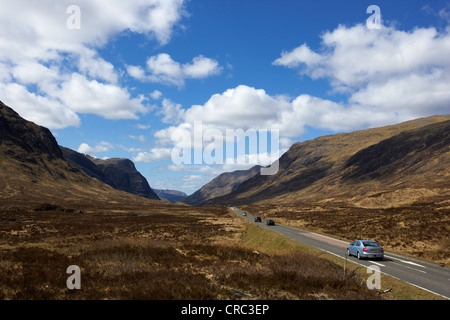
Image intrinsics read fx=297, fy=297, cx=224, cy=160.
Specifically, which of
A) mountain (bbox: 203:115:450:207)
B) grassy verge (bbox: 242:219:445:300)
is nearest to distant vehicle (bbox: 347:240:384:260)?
grassy verge (bbox: 242:219:445:300)

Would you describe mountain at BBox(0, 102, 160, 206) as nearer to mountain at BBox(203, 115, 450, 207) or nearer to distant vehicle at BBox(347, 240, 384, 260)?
mountain at BBox(203, 115, 450, 207)

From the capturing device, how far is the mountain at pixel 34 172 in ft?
415

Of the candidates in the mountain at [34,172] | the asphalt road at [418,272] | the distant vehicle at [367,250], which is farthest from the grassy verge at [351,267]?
the mountain at [34,172]

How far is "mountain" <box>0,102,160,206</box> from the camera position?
126562mm

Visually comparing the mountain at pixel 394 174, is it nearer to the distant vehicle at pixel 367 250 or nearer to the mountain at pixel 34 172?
the distant vehicle at pixel 367 250

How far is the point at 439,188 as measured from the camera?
8612cm

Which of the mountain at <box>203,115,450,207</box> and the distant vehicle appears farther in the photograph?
the mountain at <box>203,115,450,207</box>

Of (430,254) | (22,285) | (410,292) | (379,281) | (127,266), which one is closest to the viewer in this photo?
(22,285)

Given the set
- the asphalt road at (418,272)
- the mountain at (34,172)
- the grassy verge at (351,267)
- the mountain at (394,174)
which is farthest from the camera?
the mountain at (34,172)

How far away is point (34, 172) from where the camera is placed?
158000 mm
